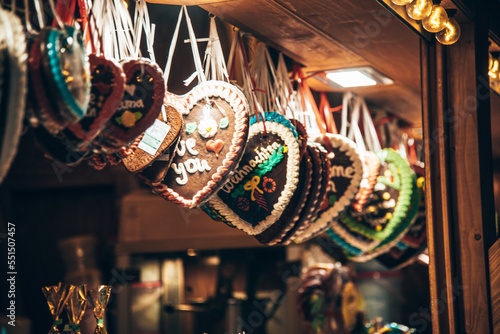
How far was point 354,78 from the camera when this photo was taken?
140 inches

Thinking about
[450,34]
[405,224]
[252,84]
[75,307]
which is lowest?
[75,307]

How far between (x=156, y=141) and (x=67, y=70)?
668 mm

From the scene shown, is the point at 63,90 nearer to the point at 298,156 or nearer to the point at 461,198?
the point at 298,156

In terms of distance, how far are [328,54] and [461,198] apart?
958 millimetres

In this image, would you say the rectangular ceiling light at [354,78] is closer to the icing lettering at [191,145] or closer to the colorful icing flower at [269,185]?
the colorful icing flower at [269,185]

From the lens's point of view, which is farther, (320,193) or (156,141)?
(320,193)

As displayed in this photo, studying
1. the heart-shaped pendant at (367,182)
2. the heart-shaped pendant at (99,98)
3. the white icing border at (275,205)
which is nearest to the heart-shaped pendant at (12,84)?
the heart-shaped pendant at (99,98)

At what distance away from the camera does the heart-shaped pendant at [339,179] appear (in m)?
2.79

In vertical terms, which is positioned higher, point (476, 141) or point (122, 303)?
point (476, 141)

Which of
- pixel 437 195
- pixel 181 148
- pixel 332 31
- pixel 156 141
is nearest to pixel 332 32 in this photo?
pixel 332 31

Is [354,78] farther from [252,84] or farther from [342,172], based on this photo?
[252,84]

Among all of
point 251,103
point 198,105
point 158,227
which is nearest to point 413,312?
point 158,227

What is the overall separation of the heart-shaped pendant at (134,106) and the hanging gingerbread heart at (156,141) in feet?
0.96

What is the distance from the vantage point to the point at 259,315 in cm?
539
